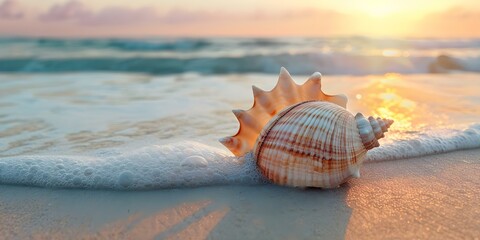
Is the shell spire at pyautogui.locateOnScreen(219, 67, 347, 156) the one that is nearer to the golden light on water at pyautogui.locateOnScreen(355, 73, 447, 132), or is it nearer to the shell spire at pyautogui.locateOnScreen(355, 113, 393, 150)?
the shell spire at pyautogui.locateOnScreen(355, 113, 393, 150)

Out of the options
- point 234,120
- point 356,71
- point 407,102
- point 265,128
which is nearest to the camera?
point 265,128

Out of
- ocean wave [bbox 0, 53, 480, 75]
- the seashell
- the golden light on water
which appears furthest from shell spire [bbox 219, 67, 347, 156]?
ocean wave [bbox 0, 53, 480, 75]

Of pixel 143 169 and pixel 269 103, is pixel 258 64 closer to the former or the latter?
pixel 269 103

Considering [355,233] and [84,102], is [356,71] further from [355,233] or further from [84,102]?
[355,233]

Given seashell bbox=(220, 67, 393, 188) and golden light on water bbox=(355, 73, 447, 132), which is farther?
golden light on water bbox=(355, 73, 447, 132)

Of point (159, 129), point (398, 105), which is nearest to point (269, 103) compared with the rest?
point (159, 129)

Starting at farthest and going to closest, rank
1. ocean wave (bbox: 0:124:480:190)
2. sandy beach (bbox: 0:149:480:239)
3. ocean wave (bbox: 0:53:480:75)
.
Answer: ocean wave (bbox: 0:53:480:75) → ocean wave (bbox: 0:124:480:190) → sandy beach (bbox: 0:149:480:239)

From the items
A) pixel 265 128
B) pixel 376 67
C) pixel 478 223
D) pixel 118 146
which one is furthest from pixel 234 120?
pixel 376 67
